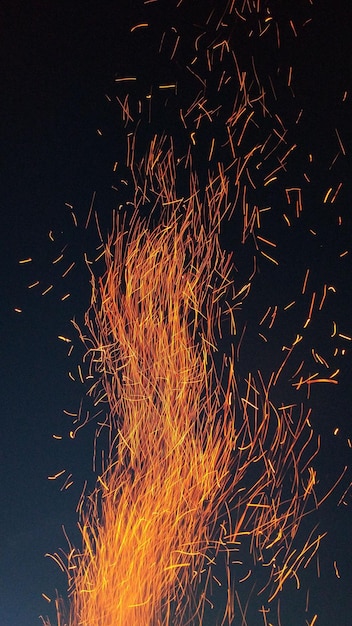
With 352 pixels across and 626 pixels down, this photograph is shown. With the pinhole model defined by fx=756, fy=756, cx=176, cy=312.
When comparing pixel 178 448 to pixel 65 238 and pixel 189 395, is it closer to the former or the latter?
pixel 189 395

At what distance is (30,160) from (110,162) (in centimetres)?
23

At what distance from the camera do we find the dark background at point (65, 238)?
1971mm

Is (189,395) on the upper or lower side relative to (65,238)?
lower

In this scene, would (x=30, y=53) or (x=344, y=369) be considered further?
(x=30, y=53)

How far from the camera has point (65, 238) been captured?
205 centimetres

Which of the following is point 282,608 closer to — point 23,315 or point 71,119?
point 23,315

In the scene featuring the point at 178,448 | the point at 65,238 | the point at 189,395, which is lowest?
the point at 178,448

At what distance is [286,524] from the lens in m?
1.95

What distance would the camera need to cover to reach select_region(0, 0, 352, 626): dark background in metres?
1.97

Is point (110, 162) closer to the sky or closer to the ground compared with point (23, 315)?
closer to the sky

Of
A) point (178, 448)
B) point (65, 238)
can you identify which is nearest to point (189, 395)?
point (178, 448)

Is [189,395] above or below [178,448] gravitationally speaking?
above

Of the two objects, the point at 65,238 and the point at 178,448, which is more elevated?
the point at 65,238

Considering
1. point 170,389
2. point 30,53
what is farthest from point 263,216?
point 30,53
